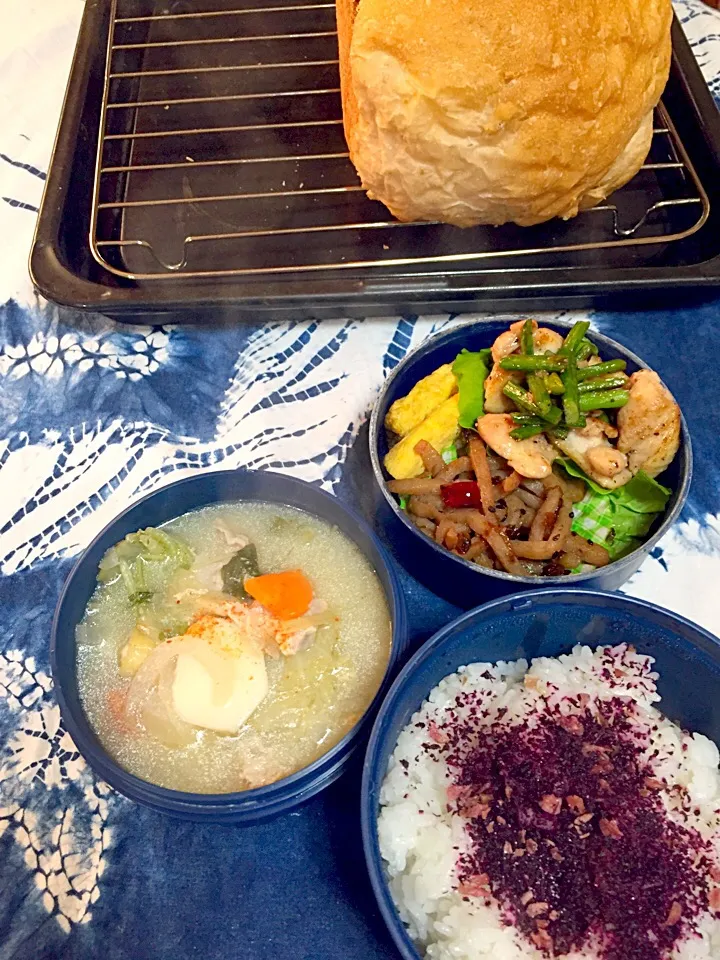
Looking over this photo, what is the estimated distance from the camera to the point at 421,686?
1959 mm

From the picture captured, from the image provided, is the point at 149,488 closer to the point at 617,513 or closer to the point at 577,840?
the point at 617,513

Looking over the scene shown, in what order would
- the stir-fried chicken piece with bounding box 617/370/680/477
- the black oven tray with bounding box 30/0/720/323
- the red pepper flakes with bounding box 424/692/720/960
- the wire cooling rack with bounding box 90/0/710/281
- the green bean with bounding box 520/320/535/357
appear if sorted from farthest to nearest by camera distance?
1. the wire cooling rack with bounding box 90/0/710/281
2. the black oven tray with bounding box 30/0/720/323
3. the green bean with bounding box 520/320/535/357
4. the stir-fried chicken piece with bounding box 617/370/680/477
5. the red pepper flakes with bounding box 424/692/720/960

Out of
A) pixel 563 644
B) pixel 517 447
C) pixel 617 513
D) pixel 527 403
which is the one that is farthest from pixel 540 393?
pixel 563 644

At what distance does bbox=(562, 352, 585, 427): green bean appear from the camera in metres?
2.25

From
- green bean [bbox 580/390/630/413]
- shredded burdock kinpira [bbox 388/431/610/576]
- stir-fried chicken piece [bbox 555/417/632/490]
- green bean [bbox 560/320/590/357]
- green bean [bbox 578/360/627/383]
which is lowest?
shredded burdock kinpira [bbox 388/431/610/576]

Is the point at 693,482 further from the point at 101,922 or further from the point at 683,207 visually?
the point at 101,922

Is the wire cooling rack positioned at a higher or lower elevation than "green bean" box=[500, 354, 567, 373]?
higher

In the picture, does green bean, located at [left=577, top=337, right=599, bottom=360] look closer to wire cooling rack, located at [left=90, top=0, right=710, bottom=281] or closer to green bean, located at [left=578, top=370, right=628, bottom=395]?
green bean, located at [left=578, top=370, right=628, bottom=395]

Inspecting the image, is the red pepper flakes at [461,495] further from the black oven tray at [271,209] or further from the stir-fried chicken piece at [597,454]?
the black oven tray at [271,209]

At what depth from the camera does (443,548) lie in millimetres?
2146

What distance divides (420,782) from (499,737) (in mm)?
218

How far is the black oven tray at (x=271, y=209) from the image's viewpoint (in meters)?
2.57

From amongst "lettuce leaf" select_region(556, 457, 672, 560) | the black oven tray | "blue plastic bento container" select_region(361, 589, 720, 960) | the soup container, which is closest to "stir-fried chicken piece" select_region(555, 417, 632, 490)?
"lettuce leaf" select_region(556, 457, 672, 560)

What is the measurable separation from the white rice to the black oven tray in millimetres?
1196
